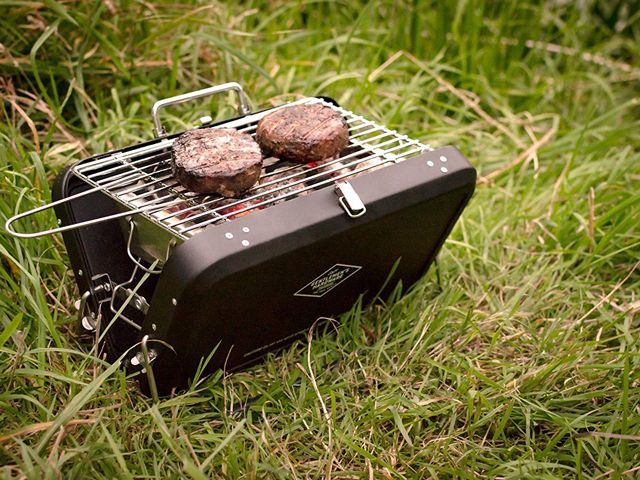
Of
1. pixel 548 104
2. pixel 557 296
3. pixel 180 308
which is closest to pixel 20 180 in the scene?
pixel 180 308

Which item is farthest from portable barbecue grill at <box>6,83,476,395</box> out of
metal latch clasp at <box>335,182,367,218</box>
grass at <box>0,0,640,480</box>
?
grass at <box>0,0,640,480</box>

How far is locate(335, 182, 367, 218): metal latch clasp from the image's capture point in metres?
1.83

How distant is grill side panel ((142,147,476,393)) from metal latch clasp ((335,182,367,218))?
0.02m

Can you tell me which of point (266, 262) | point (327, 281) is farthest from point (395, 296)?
point (266, 262)

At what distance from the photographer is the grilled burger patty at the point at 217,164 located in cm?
184

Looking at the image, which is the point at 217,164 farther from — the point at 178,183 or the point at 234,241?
the point at 234,241

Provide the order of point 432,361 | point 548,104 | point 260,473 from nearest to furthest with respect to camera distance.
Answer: point 260,473 < point 432,361 < point 548,104

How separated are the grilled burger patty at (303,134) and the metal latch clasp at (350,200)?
212 mm

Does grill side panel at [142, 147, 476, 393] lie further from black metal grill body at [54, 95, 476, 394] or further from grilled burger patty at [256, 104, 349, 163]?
grilled burger patty at [256, 104, 349, 163]

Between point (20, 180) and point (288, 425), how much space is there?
112 cm

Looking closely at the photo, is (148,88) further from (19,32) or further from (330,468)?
(330,468)

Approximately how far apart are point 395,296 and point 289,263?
696 mm

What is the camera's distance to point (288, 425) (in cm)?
196

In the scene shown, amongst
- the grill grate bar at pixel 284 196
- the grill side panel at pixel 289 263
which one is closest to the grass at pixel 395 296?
the grill side panel at pixel 289 263
